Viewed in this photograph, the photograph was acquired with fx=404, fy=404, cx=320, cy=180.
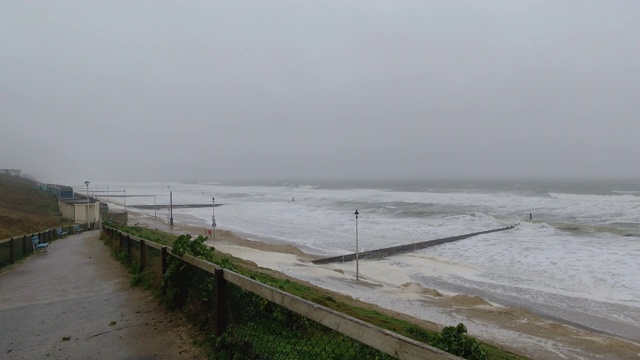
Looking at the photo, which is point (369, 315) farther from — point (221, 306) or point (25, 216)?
point (25, 216)

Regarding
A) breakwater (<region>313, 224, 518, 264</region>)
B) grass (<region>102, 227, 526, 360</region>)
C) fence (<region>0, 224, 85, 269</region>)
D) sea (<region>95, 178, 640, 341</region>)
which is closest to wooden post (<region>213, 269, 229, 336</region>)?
grass (<region>102, 227, 526, 360</region>)

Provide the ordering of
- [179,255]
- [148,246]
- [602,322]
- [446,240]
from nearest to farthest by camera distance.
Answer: [179,255] < [148,246] < [602,322] < [446,240]

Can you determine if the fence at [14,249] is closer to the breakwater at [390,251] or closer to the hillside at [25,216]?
the hillside at [25,216]

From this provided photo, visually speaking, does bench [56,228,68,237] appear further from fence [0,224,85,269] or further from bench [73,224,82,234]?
fence [0,224,85,269]

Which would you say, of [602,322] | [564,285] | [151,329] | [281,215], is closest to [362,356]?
[151,329]

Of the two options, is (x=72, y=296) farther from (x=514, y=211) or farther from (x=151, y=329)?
(x=514, y=211)

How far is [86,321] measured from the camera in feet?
21.1

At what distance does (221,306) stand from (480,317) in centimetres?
1105

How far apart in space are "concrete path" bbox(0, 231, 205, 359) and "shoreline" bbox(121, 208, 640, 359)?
759cm

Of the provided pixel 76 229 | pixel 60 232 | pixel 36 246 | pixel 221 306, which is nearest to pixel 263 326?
pixel 221 306

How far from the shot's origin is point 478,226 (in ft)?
128

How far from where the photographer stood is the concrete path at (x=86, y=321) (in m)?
5.11

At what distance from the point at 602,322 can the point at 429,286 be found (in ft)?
20.8

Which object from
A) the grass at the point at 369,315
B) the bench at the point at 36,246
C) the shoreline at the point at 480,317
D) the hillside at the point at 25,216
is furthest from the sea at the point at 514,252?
the hillside at the point at 25,216
